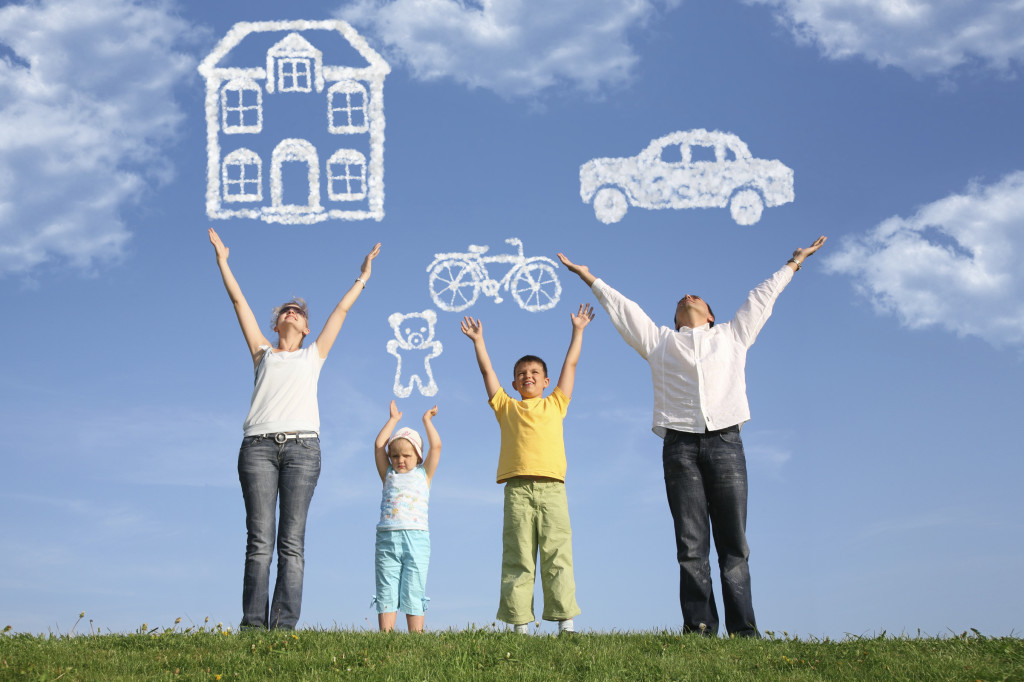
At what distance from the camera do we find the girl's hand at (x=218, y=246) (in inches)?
384

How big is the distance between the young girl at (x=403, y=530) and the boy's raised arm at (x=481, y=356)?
1.00 metres

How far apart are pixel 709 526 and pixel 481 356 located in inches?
112

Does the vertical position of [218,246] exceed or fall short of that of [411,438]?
it exceeds it

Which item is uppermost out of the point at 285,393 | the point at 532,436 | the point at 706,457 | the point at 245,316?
the point at 245,316

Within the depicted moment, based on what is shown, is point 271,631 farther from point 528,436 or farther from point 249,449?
point 528,436

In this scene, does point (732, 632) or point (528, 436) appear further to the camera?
point (528, 436)

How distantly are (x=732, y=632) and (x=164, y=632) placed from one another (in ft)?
16.4

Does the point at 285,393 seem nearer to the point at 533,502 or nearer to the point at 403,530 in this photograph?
the point at 403,530

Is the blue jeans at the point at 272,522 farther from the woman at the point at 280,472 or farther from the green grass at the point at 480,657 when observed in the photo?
the green grass at the point at 480,657

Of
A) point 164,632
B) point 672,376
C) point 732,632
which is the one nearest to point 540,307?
point 672,376

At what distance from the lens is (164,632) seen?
808 centimetres

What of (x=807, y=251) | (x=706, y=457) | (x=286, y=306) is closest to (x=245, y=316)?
(x=286, y=306)

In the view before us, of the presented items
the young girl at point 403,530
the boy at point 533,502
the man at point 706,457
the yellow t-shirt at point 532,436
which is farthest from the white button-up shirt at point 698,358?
the young girl at point 403,530

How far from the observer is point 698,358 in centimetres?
868
